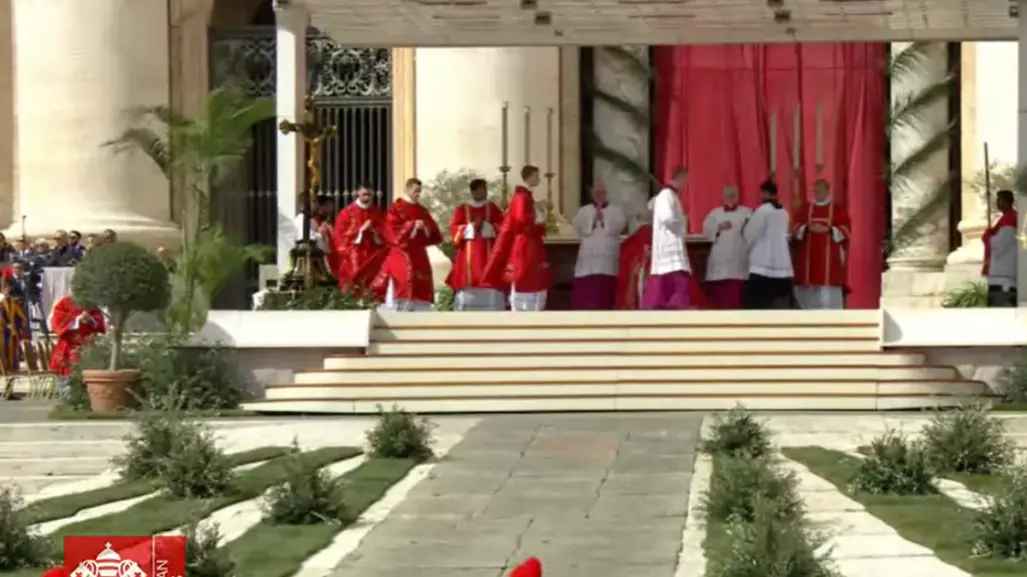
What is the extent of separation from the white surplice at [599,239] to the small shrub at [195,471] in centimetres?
1139

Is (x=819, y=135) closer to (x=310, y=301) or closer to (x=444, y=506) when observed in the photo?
(x=310, y=301)

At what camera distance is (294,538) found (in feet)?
39.6

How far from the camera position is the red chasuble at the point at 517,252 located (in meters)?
24.1

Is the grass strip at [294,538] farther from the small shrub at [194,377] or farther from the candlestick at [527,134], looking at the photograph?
the candlestick at [527,134]

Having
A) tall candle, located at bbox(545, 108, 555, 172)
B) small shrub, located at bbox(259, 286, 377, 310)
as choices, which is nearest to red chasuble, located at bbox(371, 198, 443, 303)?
small shrub, located at bbox(259, 286, 377, 310)

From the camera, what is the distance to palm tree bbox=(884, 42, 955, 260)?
29109 millimetres

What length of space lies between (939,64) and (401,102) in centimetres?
656

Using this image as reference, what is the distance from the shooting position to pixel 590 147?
30.5 meters

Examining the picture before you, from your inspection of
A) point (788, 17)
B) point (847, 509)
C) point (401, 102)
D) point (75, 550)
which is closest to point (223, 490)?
point (847, 509)

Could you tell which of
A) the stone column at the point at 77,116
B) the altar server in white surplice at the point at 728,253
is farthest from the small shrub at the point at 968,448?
the stone column at the point at 77,116

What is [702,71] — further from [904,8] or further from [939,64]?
[904,8]

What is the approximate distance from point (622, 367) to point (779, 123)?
34.2ft

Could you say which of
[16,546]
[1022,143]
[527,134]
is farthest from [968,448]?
[527,134]

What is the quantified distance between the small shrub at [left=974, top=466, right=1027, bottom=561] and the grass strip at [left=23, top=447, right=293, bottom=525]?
4524 mm
